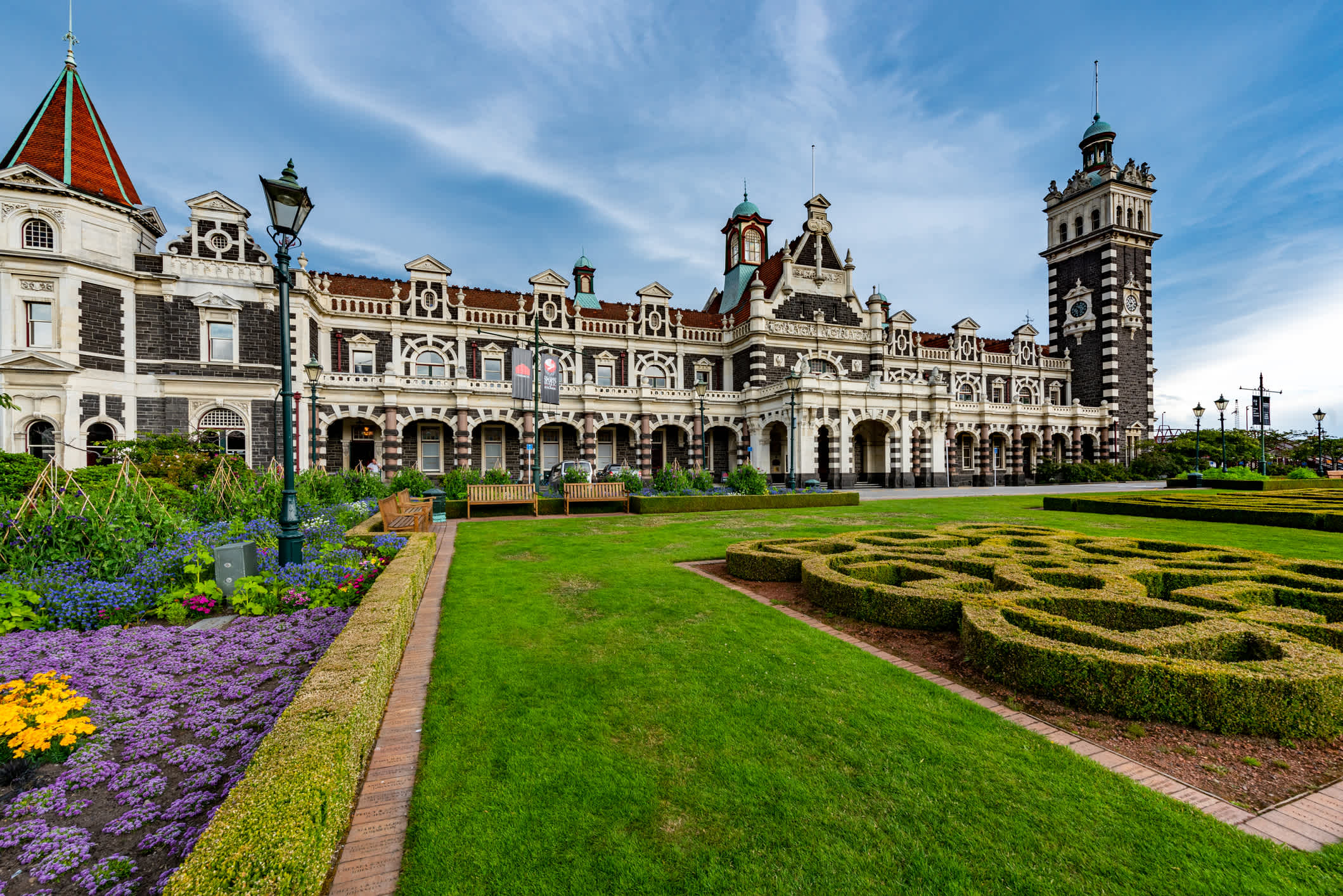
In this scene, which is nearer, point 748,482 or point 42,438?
point 42,438

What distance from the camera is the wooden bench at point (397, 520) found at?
42.6 feet

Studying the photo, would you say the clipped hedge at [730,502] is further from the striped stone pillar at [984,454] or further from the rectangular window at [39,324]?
the rectangular window at [39,324]

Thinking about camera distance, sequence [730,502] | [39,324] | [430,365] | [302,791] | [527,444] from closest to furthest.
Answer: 1. [302,791]
2. [730,502]
3. [39,324]
4. [527,444]
5. [430,365]

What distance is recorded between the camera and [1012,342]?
49094 mm

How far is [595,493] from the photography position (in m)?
20.4

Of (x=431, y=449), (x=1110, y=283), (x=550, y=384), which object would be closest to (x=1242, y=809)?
(x=550, y=384)

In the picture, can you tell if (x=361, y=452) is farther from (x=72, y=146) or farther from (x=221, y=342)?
(x=72, y=146)

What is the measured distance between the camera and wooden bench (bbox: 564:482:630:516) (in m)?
19.8

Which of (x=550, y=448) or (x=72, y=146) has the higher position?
(x=72, y=146)

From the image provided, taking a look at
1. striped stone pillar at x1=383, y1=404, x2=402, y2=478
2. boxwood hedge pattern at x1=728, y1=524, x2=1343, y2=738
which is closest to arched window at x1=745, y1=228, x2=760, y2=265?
striped stone pillar at x1=383, y1=404, x2=402, y2=478

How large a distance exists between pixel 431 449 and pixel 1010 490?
3497 centimetres

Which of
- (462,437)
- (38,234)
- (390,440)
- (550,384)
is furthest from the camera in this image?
(462,437)

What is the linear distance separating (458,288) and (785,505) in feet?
82.5

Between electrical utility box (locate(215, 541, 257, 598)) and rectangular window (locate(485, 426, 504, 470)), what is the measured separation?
27043 mm
